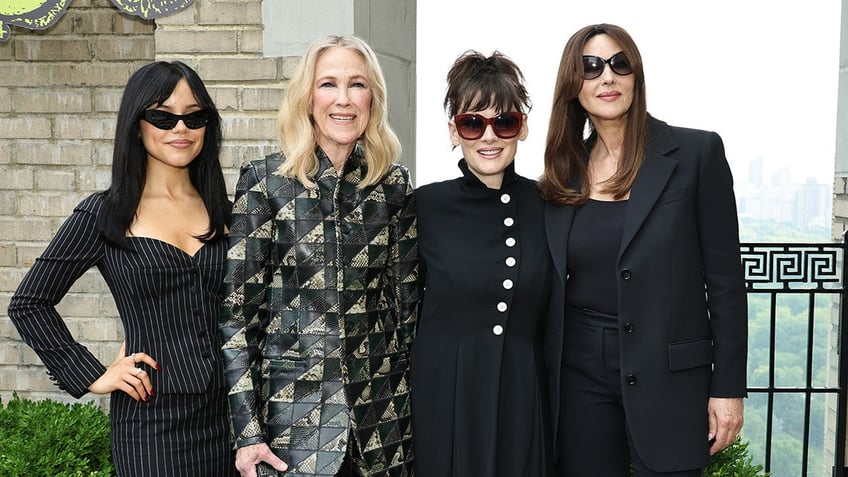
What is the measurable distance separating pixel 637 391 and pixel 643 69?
1095mm

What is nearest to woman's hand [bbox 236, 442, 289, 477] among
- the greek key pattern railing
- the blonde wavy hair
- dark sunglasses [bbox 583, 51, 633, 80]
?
the blonde wavy hair

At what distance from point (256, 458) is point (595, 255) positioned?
1.27 metres

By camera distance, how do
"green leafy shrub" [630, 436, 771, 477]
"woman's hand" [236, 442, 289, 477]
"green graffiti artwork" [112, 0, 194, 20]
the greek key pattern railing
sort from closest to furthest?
1. "woman's hand" [236, 442, 289, 477]
2. "green leafy shrub" [630, 436, 771, 477]
3. "green graffiti artwork" [112, 0, 194, 20]
4. the greek key pattern railing

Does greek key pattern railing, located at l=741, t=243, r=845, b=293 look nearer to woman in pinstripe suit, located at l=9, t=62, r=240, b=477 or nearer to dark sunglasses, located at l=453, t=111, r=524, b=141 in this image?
dark sunglasses, located at l=453, t=111, r=524, b=141

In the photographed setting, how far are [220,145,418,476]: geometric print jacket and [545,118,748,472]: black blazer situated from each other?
2.80 ft

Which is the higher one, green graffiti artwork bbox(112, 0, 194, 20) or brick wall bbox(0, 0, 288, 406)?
green graffiti artwork bbox(112, 0, 194, 20)

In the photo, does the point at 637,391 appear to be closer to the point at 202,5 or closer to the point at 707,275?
the point at 707,275

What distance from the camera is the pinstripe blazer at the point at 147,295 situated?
2514mm

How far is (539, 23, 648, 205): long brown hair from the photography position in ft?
8.66

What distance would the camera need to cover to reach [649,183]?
2557mm

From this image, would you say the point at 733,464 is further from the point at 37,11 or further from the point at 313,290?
the point at 37,11

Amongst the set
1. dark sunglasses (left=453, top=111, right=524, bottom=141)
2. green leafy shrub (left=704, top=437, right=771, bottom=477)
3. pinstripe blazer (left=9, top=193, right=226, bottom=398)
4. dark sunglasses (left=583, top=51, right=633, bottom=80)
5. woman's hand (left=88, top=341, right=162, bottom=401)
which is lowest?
green leafy shrub (left=704, top=437, right=771, bottom=477)

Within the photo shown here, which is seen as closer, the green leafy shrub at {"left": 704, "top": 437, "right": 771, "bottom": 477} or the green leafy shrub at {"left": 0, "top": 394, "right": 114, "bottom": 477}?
the green leafy shrub at {"left": 0, "top": 394, "right": 114, "bottom": 477}

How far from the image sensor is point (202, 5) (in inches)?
157
